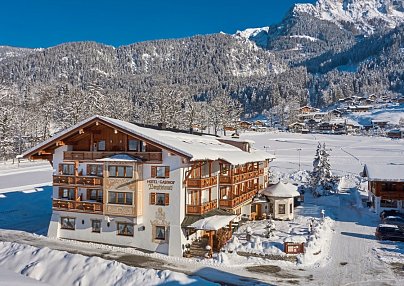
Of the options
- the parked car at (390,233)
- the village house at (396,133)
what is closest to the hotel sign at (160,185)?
the parked car at (390,233)

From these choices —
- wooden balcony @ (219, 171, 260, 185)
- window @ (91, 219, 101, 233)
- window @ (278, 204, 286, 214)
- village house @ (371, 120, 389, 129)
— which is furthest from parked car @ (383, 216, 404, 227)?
village house @ (371, 120, 389, 129)

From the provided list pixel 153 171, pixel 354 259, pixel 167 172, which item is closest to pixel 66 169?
pixel 153 171

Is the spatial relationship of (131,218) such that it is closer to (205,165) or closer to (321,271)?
(205,165)

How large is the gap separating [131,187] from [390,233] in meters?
18.9

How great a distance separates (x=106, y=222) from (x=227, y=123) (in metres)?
87.6

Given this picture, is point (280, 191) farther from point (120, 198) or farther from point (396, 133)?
point (396, 133)

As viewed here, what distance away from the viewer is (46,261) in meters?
20.4

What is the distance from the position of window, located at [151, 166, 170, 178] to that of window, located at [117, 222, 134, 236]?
12.6 feet

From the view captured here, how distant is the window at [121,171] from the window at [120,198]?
1.20 meters

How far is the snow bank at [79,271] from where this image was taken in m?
18.3

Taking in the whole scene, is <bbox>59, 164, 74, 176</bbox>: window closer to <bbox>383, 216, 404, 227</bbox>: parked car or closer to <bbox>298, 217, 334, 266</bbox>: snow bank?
<bbox>298, 217, 334, 266</bbox>: snow bank

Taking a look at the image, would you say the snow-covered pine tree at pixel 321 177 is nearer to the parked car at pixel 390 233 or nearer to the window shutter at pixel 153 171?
the parked car at pixel 390 233

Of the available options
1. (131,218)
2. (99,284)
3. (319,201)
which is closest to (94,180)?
(131,218)

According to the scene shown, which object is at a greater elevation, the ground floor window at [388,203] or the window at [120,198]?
the window at [120,198]
